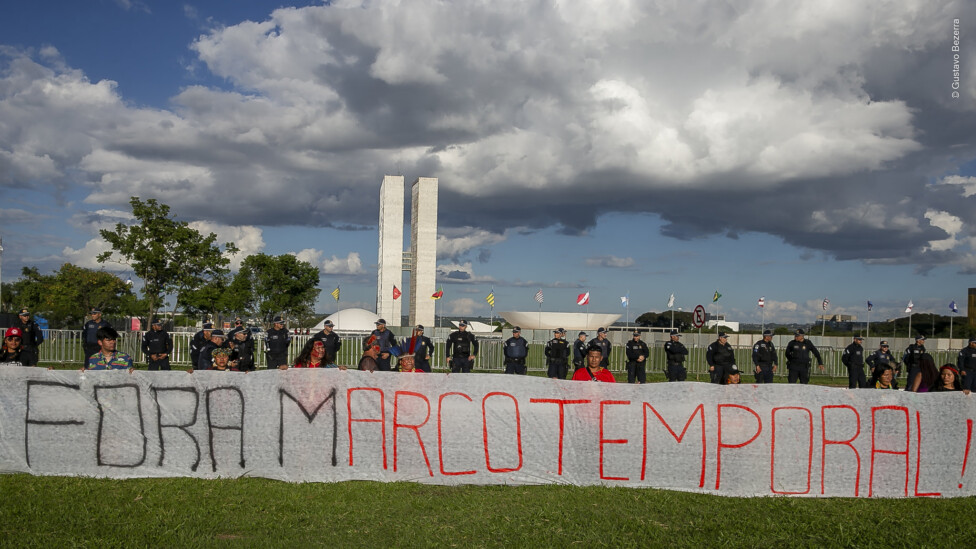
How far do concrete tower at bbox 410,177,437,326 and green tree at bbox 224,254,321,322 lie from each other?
874cm

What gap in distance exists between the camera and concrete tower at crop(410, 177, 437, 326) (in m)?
65.1

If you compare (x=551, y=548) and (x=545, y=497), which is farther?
(x=545, y=497)

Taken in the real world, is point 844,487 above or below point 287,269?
below

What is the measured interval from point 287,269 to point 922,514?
61.1 meters

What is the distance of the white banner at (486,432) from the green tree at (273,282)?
179ft

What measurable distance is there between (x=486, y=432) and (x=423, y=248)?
58215mm

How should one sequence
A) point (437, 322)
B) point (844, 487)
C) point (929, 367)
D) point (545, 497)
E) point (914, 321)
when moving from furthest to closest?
point (914, 321) < point (437, 322) < point (929, 367) < point (844, 487) < point (545, 497)

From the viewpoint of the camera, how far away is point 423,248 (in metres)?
66.1

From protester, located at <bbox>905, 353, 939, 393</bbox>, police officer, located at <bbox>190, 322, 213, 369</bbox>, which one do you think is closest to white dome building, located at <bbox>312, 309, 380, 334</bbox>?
police officer, located at <bbox>190, 322, 213, 369</bbox>

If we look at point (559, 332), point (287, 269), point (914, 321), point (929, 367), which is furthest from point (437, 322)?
point (929, 367)

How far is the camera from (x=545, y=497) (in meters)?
7.55

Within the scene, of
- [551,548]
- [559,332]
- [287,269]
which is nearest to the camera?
[551,548]

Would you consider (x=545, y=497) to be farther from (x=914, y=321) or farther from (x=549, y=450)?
(x=914, y=321)

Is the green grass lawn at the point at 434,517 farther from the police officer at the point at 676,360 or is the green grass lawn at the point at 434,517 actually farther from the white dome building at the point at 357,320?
Answer: the white dome building at the point at 357,320
